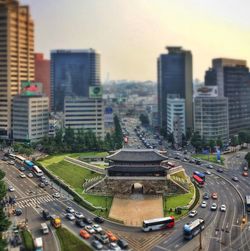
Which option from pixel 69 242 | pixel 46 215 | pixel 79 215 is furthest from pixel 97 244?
pixel 46 215

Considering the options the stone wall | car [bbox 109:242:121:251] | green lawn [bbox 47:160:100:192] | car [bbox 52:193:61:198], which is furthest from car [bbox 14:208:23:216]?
car [bbox 109:242:121:251]

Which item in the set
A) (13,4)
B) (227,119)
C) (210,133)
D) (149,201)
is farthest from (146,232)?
(13,4)

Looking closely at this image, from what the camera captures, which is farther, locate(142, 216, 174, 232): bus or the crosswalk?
the crosswalk

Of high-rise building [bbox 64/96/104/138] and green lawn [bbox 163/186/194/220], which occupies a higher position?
high-rise building [bbox 64/96/104/138]

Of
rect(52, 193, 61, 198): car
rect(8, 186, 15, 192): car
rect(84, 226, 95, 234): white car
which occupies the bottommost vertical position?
rect(84, 226, 95, 234): white car

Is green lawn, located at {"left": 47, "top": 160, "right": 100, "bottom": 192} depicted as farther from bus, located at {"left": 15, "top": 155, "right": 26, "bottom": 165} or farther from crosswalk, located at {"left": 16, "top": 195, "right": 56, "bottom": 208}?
bus, located at {"left": 15, "top": 155, "right": 26, "bottom": 165}

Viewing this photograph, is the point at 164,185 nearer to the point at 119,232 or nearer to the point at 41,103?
the point at 119,232

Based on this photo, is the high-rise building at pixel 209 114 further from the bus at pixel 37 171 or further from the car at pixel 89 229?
the car at pixel 89 229

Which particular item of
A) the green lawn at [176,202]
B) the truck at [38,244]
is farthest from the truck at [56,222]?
the green lawn at [176,202]
